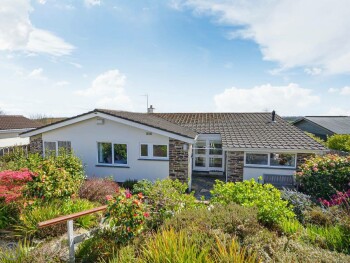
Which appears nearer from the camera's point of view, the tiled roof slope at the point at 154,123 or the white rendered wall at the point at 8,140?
the tiled roof slope at the point at 154,123

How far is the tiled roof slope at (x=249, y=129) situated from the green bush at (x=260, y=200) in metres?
5.74

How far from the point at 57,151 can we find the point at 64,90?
4.64 meters

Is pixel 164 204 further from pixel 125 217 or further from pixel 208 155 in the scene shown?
pixel 208 155

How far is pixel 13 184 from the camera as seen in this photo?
6797 mm

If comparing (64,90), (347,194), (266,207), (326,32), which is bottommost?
(347,194)

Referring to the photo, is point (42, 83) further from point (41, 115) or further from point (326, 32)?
point (41, 115)

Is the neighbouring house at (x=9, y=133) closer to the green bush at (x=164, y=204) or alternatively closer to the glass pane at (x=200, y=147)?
the glass pane at (x=200, y=147)

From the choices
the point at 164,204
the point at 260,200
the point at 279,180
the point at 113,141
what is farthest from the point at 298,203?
the point at 113,141

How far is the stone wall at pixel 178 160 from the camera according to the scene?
38.7ft

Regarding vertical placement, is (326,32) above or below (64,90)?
above

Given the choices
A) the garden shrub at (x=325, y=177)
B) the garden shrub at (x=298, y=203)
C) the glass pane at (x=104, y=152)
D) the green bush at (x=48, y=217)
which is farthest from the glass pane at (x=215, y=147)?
the green bush at (x=48, y=217)

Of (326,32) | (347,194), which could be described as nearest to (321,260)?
(347,194)

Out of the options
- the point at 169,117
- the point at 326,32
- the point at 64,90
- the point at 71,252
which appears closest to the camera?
the point at 71,252

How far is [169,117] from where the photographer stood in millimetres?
20578
